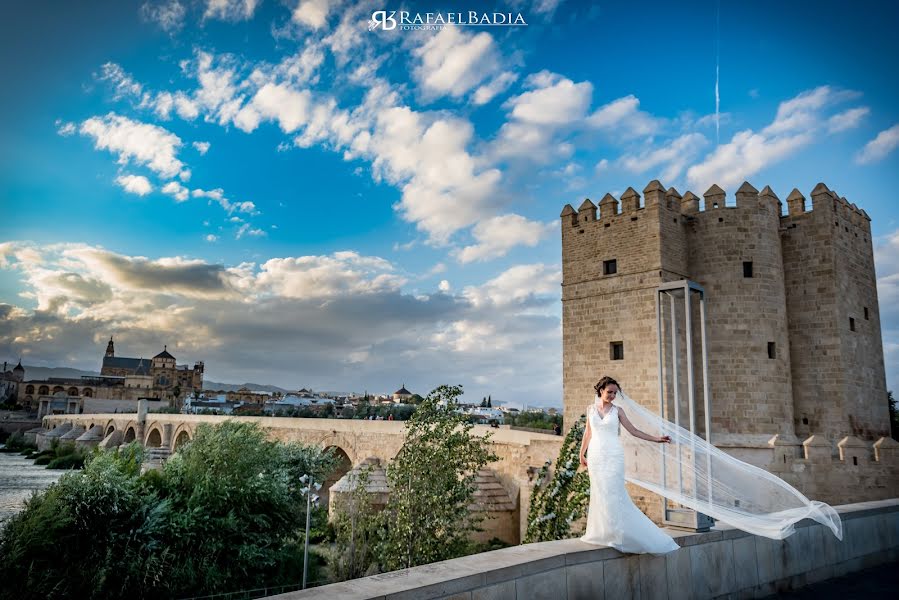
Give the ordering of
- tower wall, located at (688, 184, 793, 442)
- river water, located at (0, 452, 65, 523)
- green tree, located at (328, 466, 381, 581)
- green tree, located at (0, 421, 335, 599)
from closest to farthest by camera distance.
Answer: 1. green tree, located at (0, 421, 335, 599)
2. green tree, located at (328, 466, 381, 581)
3. tower wall, located at (688, 184, 793, 442)
4. river water, located at (0, 452, 65, 523)

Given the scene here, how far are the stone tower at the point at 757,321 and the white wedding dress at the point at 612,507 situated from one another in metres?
10.4

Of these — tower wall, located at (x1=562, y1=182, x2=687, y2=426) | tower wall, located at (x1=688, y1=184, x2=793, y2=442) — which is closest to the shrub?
tower wall, located at (x1=562, y1=182, x2=687, y2=426)

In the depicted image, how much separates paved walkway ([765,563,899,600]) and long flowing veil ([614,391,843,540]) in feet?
1.61

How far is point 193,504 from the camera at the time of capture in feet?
46.7

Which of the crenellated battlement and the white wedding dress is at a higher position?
the crenellated battlement

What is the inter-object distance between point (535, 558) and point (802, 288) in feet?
49.6

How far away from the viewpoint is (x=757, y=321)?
15336 mm

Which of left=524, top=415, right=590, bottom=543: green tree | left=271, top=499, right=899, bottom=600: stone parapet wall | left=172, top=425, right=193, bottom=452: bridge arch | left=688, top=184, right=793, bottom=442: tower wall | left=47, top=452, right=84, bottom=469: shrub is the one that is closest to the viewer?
left=271, top=499, right=899, bottom=600: stone parapet wall

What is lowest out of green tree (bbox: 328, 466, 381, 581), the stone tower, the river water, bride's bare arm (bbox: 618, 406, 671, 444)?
the river water

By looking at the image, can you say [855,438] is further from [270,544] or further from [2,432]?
[2,432]

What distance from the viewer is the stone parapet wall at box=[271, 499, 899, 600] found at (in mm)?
3537

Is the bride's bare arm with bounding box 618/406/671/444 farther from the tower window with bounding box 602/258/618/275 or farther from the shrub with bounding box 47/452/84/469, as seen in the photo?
the shrub with bounding box 47/452/84/469

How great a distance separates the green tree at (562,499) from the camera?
42.2ft

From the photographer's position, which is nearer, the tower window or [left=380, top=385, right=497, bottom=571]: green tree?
[left=380, top=385, right=497, bottom=571]: green tree
